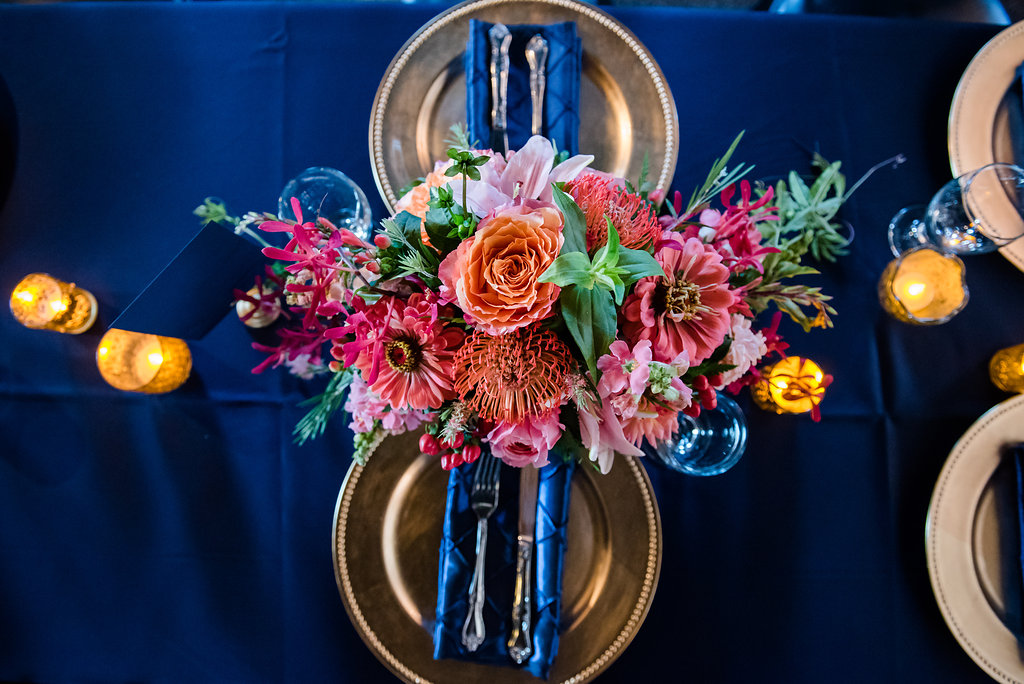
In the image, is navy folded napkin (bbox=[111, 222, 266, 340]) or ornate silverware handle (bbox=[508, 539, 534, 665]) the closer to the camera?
navy folded napkin (bbox=[111, 222, 266, 340])

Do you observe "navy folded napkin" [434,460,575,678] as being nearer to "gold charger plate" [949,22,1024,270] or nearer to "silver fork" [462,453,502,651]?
"silver fork" [462,453,502,651]

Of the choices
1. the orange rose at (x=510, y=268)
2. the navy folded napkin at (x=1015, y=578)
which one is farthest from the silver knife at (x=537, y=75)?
the navy folded napkin at (x=1015, y=578)

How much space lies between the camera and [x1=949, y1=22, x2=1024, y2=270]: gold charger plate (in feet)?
2.74

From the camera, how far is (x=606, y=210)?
1.53 feet

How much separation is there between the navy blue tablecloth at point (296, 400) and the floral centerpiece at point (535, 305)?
1.40 ft

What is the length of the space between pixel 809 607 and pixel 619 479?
392mm

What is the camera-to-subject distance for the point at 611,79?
32.2 inches

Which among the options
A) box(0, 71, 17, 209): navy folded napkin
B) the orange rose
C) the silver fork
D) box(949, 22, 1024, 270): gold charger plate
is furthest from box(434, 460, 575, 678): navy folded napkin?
box(0, 71, 17, 209): navy folded napkin

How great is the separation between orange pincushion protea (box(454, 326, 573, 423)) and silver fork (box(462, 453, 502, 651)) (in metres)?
0.29

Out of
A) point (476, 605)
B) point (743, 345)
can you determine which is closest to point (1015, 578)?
point (743, 345)

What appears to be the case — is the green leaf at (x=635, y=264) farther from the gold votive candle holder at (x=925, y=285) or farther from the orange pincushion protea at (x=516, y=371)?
the gold votive candle holder at (x=925, y=285)

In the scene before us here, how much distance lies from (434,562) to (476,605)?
0.11 metres

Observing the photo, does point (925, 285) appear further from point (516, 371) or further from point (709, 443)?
point (516, 371)

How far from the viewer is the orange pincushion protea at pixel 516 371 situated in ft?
1.46
